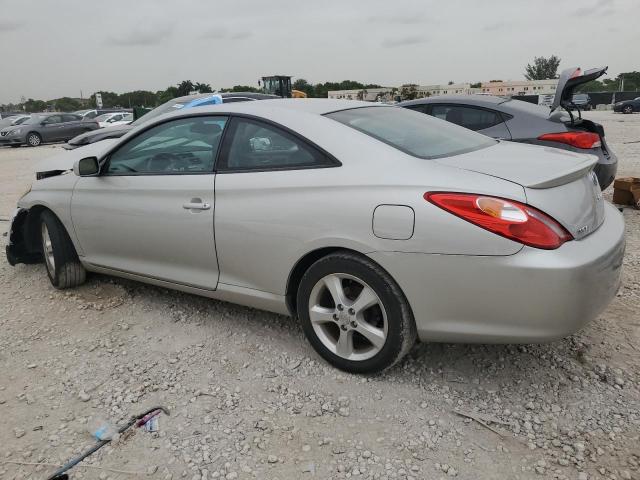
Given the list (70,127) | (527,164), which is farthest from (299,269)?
(70,127)

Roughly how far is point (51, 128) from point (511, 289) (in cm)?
2389

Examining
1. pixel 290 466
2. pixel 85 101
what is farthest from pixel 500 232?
pixel 85 101

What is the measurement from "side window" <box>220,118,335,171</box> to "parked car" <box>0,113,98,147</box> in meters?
21.6

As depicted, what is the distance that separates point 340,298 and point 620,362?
1540 millimetres

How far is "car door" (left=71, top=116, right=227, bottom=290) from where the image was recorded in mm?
3166

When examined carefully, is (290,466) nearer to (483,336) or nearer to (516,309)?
(483,336)

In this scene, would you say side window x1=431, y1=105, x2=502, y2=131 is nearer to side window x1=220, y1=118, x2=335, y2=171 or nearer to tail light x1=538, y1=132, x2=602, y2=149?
tail light x1=538, y1=132, x2=602, y2=149

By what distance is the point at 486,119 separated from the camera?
5824mm

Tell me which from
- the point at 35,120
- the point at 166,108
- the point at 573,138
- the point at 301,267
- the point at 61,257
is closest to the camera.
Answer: the point at 301,267

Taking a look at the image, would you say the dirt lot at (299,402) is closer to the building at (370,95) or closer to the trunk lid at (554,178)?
the trunk lid at (554,178)

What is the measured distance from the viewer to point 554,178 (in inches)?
92.4

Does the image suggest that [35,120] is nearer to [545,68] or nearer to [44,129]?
[44,129]

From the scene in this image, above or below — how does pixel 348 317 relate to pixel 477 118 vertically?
below

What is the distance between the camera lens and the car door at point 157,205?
317cm
